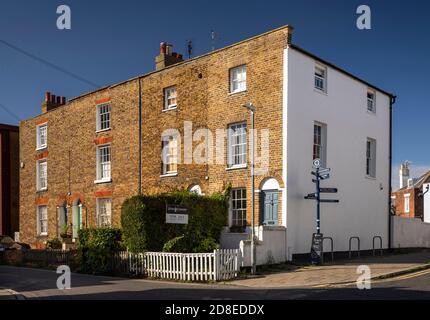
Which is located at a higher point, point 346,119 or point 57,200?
point 346,119

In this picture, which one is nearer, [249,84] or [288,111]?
[288,111]

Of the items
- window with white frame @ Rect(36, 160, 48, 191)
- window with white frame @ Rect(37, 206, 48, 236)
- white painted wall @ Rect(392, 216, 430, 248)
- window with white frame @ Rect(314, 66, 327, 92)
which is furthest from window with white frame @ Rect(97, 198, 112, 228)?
white painted wall @ Rect(392, 216, 430, 248)

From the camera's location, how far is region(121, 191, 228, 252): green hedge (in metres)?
17.8

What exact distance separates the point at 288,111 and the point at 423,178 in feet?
103

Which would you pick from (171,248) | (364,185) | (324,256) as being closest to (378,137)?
(364,185)

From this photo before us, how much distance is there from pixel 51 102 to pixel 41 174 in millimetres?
5247

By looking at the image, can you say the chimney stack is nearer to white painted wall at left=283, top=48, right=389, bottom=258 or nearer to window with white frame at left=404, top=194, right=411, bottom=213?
window with white frame at left=404, top=194, right=411, bottom=213

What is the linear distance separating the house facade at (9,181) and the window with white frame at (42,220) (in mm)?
5672

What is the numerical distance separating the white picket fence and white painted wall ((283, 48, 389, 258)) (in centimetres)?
358

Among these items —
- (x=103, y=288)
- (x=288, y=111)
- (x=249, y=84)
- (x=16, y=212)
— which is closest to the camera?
(x=103, y=288)

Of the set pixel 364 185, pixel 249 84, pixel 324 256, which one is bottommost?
pixel 324 256

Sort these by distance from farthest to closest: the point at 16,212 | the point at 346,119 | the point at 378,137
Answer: the point at 16,212
the point at 378,137
the point at 346,119

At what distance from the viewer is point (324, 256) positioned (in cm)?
2033
